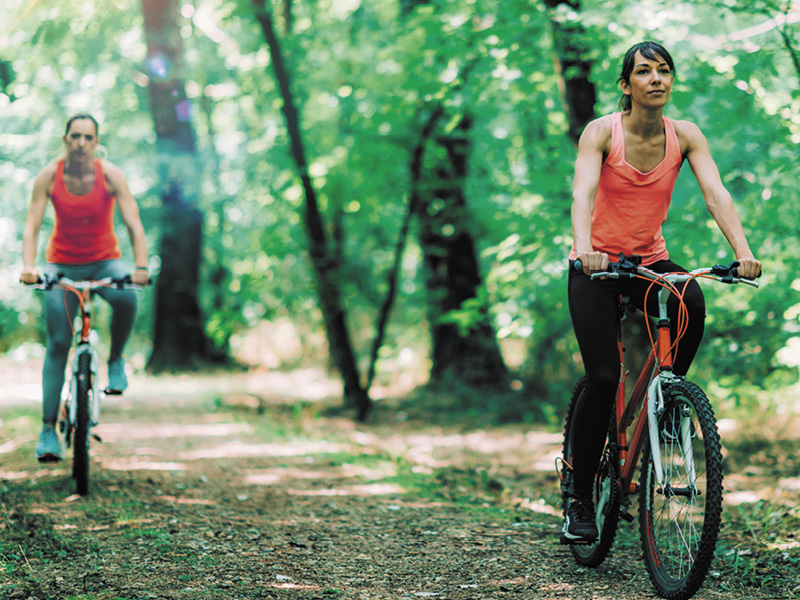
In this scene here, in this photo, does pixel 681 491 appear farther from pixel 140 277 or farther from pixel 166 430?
pixel 166 430

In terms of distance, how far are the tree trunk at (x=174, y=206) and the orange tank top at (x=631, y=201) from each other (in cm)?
904

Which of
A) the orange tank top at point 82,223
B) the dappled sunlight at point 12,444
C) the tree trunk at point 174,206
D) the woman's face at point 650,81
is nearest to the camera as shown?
the woman's face at point 650,81

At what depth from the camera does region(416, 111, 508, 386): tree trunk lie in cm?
866

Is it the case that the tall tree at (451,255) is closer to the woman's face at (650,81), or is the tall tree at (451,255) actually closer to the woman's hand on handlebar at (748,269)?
the woman's face at (650,81)

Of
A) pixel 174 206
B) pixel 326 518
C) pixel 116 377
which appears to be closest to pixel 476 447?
pixel 326 518

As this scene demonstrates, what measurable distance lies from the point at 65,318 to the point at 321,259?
14.1 ft

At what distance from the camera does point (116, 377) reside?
4898 millimetres

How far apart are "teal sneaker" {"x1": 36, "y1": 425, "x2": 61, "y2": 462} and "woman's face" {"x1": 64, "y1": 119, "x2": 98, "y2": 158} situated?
173 cm

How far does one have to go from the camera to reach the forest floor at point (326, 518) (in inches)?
123

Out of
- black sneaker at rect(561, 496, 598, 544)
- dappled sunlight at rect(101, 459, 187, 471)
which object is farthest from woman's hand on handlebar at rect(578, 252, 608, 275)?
dappled sunlight at rect(101, 459, 187, 471)

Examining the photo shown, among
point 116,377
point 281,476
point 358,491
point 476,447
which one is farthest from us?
point 476,447

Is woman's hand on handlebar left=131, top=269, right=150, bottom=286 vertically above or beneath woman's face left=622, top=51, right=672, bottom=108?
beneath

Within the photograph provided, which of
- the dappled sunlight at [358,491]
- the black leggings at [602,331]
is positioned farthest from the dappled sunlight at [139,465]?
the black leggings at [602,331]

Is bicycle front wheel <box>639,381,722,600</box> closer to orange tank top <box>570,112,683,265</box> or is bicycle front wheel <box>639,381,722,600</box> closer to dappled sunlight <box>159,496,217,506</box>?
orange tank top <box>570,112,683,265</box>
